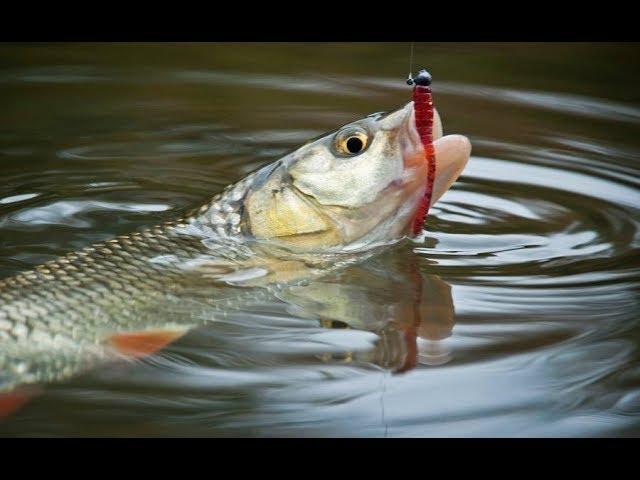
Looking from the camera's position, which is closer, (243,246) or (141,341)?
(141,341)

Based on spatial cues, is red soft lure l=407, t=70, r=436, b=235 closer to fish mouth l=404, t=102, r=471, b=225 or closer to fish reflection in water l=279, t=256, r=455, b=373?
fish mouth l=404, t=102, r=471, b=225

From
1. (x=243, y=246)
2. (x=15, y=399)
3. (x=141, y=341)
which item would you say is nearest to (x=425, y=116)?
(x=243, y=246)

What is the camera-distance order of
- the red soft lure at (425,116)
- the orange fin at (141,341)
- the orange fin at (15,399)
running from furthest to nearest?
the red soft lure at (425,116)
the orange fin at (141,341)
the orange fin at (15,399)

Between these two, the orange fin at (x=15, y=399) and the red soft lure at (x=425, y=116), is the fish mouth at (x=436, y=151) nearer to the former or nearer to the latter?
the red soft lure at (x=425, y=116)

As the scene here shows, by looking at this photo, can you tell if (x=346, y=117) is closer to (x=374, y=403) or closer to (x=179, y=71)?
(x=179, y=71)

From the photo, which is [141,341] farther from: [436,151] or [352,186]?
[436,151]

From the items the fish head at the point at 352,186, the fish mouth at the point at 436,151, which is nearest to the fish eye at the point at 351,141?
the fish head at the point at 352,186
